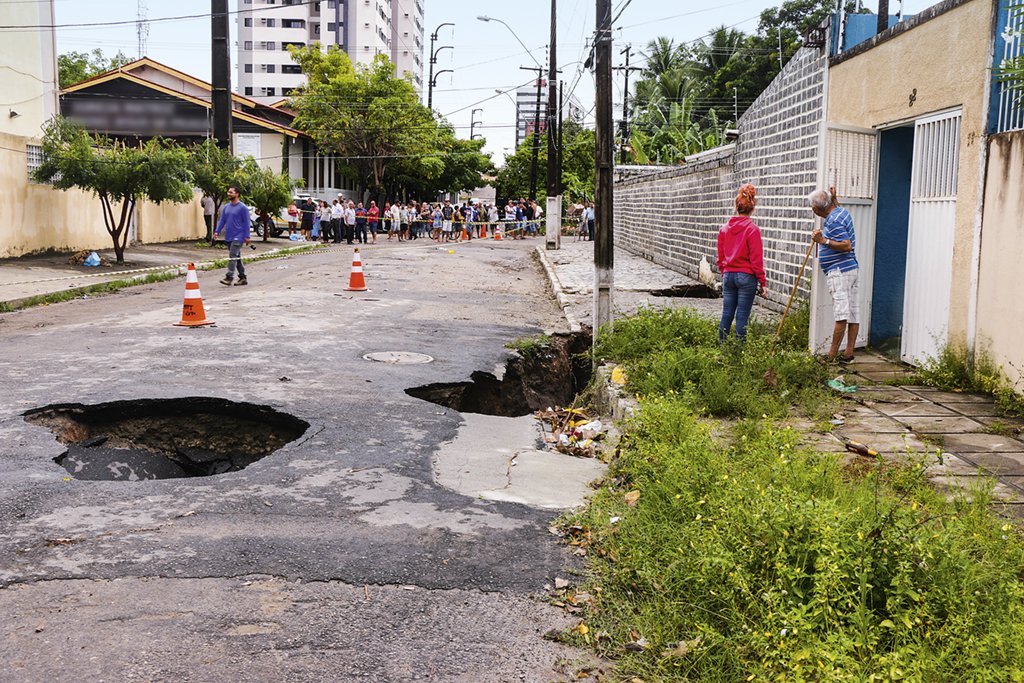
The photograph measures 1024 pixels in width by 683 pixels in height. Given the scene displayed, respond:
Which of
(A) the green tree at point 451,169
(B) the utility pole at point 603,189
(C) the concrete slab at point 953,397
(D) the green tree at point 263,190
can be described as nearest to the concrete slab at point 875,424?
(C) the concrete slab at point 953,397

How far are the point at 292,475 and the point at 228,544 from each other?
1166 millimetres

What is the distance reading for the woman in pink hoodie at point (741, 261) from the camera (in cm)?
918

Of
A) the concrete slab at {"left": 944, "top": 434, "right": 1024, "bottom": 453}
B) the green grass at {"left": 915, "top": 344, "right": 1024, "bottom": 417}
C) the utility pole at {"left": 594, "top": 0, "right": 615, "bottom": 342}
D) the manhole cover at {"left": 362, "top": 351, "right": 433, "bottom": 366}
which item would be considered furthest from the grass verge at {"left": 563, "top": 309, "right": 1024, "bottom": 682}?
the utility pole at {"left": 594, "top": 0, "right": 615, "bottom": 342}

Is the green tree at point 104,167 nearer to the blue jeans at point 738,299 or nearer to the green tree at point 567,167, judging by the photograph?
the blue jeans at point 738,299

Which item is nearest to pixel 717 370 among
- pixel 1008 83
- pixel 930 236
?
pixel 930 236

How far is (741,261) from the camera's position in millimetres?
9227

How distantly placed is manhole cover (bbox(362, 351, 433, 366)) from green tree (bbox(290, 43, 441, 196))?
140 ft

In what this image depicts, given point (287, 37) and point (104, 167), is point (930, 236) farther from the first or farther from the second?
point (287, 37)

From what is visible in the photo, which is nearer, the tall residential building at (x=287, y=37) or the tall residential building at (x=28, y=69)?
the tall residential building at (x=28, y=69)

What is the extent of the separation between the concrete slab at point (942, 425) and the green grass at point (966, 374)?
551mm

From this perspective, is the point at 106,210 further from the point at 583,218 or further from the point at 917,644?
the point at 583,218

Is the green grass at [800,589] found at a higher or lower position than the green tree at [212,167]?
lower

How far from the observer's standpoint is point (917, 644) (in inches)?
123

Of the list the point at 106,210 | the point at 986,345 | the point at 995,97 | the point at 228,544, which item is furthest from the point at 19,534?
the point at 106,210
